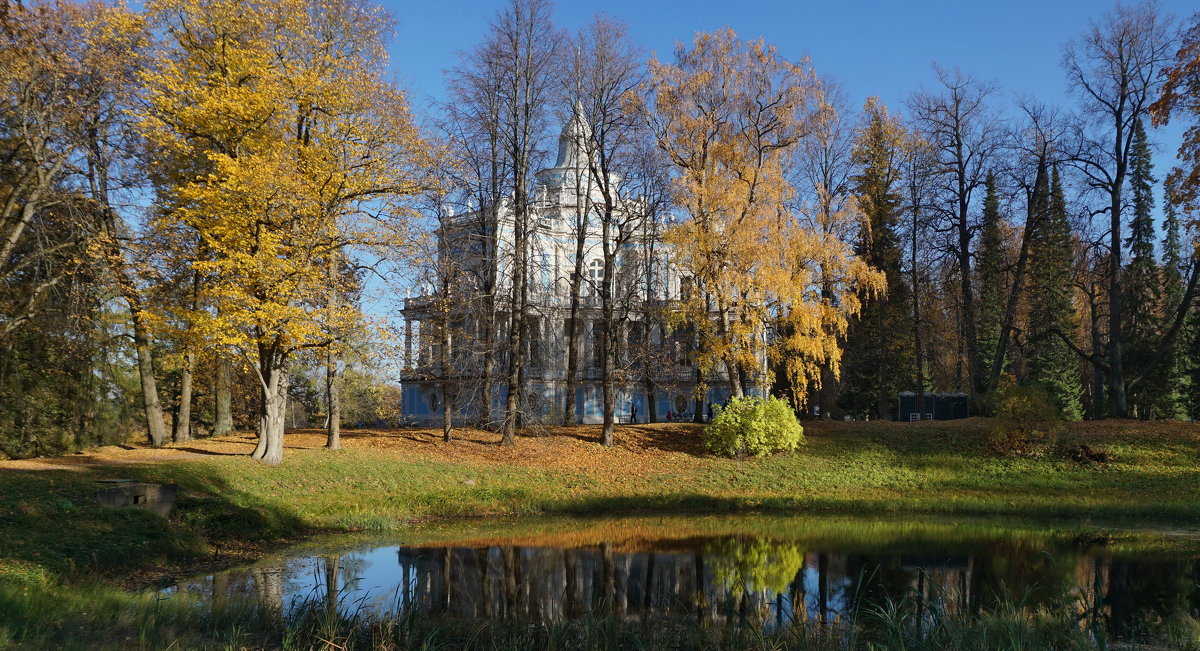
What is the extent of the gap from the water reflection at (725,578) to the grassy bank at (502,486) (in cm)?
189

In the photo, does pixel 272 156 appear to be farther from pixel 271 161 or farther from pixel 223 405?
pixel 223 405

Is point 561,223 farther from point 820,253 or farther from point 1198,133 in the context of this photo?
point 1198,133

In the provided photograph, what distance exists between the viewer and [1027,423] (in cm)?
2228

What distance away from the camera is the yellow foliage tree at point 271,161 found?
1741 cm

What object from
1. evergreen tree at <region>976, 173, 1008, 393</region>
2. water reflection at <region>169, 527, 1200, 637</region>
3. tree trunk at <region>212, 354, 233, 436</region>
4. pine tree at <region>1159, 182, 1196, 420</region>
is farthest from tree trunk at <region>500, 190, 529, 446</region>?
pine tree at <region>1159, 182, 1196, 420</region>

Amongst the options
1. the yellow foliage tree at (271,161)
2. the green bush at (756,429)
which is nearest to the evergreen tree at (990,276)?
the green bush at (756,429)

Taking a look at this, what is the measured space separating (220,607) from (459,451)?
1545 cm

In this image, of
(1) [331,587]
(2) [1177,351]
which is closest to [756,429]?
(1) [331,587]

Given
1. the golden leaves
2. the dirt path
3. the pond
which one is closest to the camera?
the pond

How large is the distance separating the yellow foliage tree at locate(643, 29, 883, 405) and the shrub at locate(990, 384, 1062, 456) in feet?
16.3

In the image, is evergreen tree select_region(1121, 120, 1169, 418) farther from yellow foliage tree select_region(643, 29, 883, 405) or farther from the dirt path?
the dirt path

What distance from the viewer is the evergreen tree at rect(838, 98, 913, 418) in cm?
3075

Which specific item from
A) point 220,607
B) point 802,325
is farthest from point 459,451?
point 220,607

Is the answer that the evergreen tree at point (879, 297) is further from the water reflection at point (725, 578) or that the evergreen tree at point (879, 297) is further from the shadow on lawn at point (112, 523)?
the shadow on lawn at point (112, 523)
